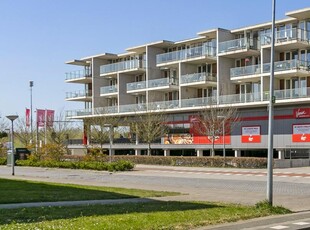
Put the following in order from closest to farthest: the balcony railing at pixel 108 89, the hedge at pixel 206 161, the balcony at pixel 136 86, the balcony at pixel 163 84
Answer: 1. the hedge at pixel 206 161
2. the balcony at pixel 163 84
3. the balcony at pixel 136 86
4. the balcony railing at pixel 108 89

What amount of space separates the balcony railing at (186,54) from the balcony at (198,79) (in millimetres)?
2168

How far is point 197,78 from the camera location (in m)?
57.4

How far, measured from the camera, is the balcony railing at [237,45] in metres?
52.3

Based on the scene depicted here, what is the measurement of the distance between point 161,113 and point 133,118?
6953 millimetres

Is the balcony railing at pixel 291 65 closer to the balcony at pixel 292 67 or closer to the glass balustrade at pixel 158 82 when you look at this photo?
the balcony at pixel 292 67

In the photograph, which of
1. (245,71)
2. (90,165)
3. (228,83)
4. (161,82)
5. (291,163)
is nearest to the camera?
(90,165)

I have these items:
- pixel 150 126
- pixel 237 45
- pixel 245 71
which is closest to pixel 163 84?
pixel 150 126

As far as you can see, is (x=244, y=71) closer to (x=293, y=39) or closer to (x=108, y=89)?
(x=293, y=39)

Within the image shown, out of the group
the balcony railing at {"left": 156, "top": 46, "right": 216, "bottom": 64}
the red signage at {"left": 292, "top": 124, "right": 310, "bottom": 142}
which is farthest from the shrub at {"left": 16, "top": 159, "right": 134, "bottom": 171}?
the balcony railing at {"left": 156, "top": 46, "right": 216, "bottom": 64}

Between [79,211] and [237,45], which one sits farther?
[237,45]

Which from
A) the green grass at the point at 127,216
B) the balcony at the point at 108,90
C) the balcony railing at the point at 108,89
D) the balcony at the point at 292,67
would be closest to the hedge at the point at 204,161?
the balcony at the point at 292,67

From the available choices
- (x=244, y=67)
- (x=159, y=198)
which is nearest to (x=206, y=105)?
(x=244, y=67)

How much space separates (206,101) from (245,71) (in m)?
5.34

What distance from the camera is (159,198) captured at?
17.6m
